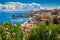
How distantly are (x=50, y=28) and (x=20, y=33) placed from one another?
54 cm

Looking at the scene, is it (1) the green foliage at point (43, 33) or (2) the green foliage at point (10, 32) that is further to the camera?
(1) the green foliage at point (43, 33)

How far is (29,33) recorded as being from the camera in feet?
14.2

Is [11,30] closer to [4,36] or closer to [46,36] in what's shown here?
[4,36]

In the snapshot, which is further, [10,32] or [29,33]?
[29,33]

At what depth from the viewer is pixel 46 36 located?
429 centimetres

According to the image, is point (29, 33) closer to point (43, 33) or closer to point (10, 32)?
point (43, 33)

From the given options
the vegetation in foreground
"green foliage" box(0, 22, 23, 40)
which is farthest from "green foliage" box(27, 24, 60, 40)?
"green foliage" box(0, 22, 23, 40)

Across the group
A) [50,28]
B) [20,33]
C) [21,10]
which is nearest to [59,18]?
[21,10]

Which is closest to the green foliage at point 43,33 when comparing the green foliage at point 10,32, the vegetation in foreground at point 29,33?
the vegetation in foreground at point 29,33

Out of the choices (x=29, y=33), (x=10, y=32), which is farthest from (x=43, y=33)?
(x=10, y=32)

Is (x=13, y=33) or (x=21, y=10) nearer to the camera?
(x=13, y=33)

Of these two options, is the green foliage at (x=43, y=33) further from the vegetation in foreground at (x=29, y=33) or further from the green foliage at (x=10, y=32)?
the green foliage at (x=10, y=32)

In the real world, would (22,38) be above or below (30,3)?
below

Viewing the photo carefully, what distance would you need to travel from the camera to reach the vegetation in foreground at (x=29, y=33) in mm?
4121
